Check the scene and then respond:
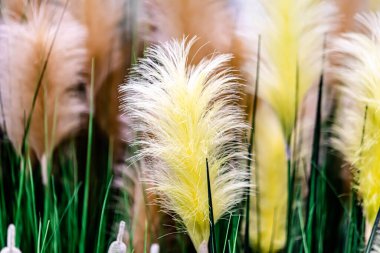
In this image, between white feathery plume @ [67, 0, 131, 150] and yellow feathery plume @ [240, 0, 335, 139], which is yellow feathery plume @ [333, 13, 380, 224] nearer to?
yellow feathery plume @ [240, 0, 335, 139]

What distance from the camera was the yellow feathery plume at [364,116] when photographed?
83 cm

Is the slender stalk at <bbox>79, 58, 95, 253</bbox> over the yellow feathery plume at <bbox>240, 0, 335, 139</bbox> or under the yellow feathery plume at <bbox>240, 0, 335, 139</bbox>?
under

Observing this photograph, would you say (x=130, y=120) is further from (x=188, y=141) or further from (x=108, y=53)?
(x=188, y=141)

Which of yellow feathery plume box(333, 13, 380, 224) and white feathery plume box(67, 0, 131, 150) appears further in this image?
white feathery plume box(67, 0, 131, 150)

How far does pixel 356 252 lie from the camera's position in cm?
96

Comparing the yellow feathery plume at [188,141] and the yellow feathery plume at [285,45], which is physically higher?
the yellow feathery plume at [285,45]

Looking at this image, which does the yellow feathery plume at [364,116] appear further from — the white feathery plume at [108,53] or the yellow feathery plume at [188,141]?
the white feathery plume at [108,53]

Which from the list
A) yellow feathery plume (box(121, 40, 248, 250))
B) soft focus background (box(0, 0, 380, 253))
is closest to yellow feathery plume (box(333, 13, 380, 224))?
soft focus background (box(0, 0, 380, 253))

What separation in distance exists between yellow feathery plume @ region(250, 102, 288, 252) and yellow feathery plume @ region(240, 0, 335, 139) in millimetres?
28

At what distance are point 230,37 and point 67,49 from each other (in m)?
0.27

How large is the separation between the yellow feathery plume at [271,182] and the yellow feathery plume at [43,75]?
311 millimetres

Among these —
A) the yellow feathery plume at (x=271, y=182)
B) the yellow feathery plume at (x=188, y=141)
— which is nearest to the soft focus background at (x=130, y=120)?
the yellow feathery plume at (x=271, y=182)

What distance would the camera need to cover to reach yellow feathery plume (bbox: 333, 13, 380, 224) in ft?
2.72

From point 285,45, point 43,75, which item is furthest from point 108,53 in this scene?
point 285,45
